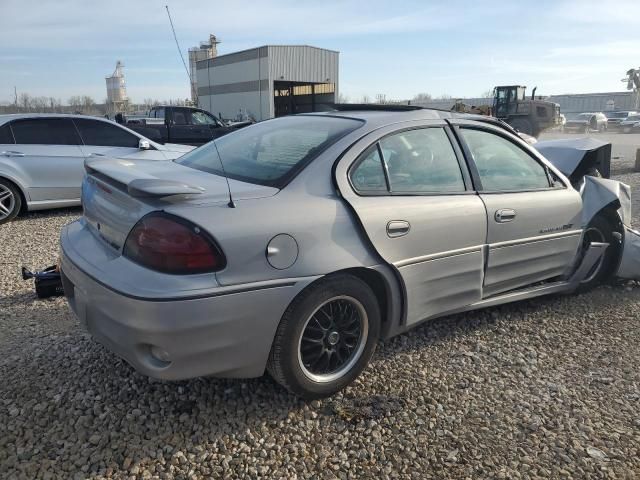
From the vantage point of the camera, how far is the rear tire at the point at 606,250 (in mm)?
4211

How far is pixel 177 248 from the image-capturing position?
7.23 feet

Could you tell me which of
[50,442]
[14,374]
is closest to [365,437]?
[50,442]

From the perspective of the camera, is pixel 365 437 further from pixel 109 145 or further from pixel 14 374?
pixel 109 145

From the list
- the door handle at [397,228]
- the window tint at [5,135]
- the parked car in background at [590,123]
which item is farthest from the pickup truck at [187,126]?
the parked car in background at [590,123]

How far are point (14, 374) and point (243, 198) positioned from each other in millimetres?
1767

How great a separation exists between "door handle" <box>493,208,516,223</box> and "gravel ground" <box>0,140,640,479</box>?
85cm

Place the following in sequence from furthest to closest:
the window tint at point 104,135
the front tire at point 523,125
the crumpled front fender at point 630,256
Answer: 1. the front tire at point 523,125
2. the window tint at point 104,135
3. the crumpled front fender at point 630,256

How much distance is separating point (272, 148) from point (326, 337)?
1.20 m

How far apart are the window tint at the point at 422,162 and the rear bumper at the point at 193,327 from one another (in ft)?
3.11

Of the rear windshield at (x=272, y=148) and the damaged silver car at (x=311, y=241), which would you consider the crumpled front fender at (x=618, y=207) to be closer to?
the damaged silver car at (x=311, y=241)

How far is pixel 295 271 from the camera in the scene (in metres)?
2.41

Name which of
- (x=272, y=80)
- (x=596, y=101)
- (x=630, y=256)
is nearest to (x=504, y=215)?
(x=630, y=256)

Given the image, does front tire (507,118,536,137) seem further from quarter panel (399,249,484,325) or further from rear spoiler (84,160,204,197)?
rear spoiler (84,160,204,197)

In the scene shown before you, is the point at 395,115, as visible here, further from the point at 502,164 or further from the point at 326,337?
the point at 326,337
